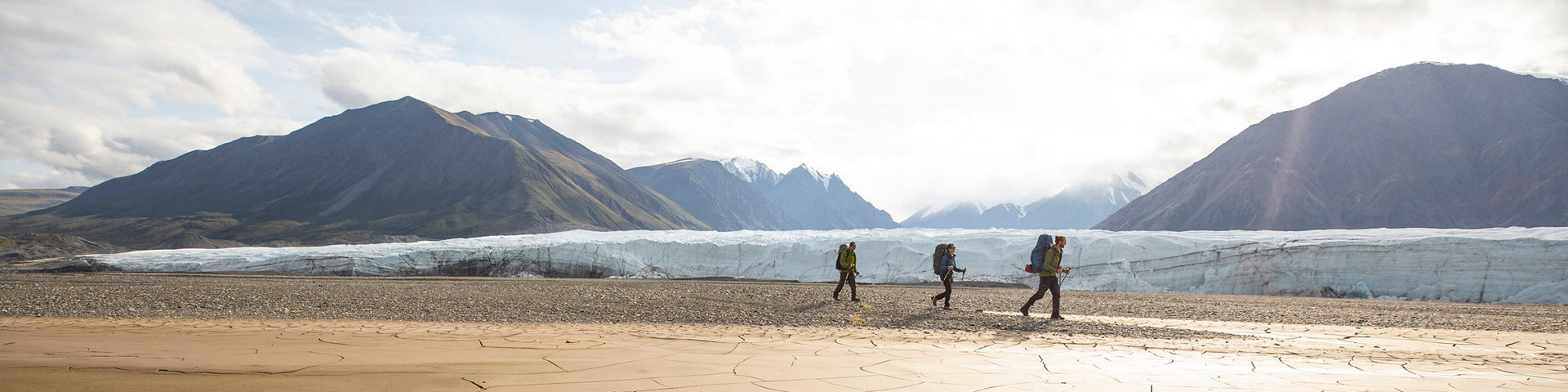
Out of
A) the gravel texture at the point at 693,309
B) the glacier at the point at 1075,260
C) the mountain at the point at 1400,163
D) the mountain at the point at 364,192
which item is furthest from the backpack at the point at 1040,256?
the mountain at the point at 364,192

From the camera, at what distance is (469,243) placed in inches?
1575

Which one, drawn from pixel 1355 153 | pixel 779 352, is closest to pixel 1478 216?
pixel 1355 153

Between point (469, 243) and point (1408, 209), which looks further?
point (1408, 209)

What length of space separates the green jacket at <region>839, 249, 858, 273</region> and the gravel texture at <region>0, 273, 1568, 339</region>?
2.39 feet

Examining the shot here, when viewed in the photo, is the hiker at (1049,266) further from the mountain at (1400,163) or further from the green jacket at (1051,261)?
the mountain at (1400,163)

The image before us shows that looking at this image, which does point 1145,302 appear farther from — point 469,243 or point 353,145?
point 353,145

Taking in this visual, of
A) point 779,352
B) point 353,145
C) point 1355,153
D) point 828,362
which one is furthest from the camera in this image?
point 353,145

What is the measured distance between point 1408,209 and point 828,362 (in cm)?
11090

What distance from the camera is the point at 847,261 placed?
14984 mm

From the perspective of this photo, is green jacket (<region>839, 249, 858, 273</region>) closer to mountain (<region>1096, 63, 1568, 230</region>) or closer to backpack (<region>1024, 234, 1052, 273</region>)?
backpack (<region>1024, 234, 1052, 273</region>)

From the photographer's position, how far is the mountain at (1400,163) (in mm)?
86188

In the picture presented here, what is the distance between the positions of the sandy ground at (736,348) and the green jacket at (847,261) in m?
0.90

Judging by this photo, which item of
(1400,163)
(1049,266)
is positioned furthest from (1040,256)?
(1400,163)

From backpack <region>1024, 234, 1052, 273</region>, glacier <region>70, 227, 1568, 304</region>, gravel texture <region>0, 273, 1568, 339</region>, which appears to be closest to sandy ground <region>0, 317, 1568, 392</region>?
gravel texture <region>0, 273, 1568, 339</region>
